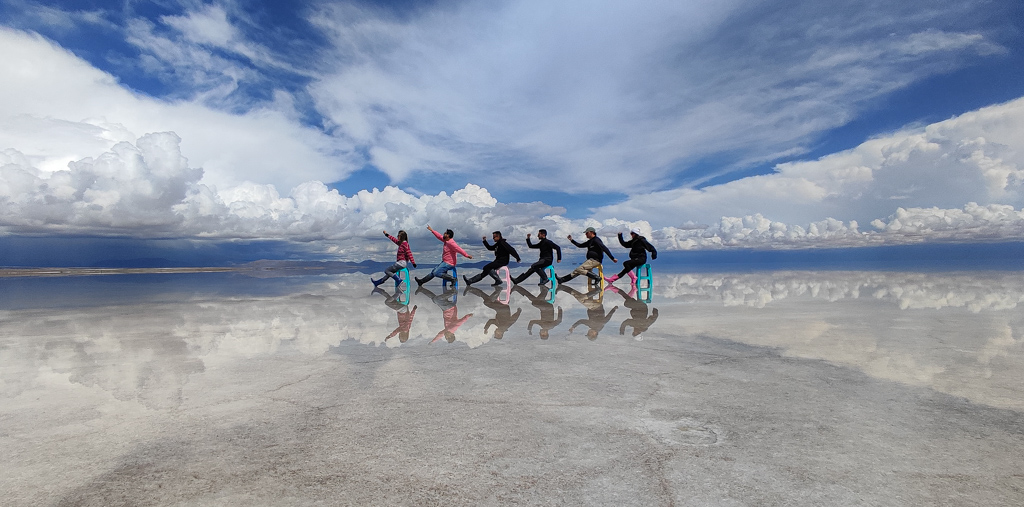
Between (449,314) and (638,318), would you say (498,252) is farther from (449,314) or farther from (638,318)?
(638,318)

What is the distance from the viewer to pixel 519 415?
13.6 ft

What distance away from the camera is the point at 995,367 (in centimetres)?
564

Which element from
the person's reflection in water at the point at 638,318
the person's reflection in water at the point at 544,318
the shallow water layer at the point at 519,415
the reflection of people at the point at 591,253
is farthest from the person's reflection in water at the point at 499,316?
the reflection of people at the point at 591,253

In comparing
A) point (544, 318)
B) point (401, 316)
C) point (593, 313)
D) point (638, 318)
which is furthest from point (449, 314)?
point (638, 318)

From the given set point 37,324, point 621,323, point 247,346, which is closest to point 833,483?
point 621,323

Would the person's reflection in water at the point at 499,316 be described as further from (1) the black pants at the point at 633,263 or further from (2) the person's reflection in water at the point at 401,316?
(1) the black pants at the point at 633,263

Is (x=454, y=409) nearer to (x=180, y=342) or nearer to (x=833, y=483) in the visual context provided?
(x=833, y=483)

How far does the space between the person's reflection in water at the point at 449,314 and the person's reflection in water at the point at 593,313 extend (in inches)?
87.6

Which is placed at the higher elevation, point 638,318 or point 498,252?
point 498,252

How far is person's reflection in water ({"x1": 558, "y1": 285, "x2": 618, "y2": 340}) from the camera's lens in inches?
343

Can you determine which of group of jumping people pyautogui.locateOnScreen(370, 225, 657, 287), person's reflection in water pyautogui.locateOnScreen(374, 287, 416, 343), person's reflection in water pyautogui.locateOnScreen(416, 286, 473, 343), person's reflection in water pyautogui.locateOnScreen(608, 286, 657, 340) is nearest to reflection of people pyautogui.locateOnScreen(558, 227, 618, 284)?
group of jumping people pyautogui.locateOnScreen(370, 225, 657, 287)

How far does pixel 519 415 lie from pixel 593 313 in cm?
704

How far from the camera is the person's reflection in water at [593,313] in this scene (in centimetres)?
871

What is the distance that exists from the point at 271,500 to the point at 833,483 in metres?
3.53
